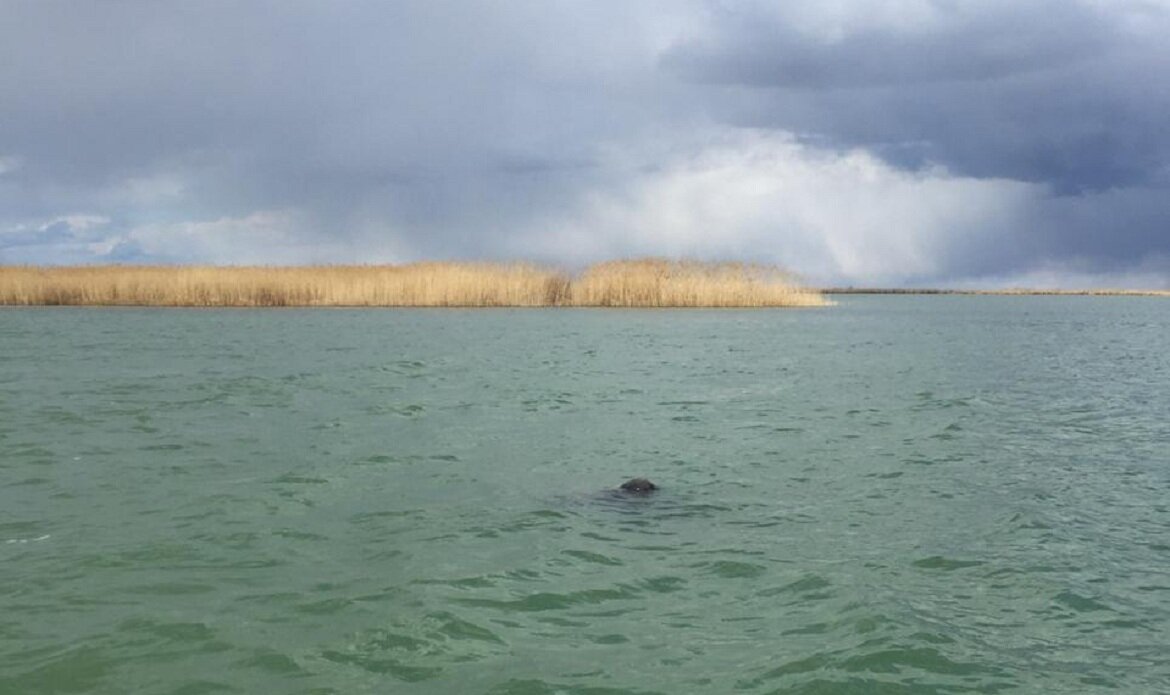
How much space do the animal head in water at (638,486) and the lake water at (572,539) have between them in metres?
0.23

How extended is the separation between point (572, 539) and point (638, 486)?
175 centimetres

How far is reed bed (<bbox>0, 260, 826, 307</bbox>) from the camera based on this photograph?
49.9 meters

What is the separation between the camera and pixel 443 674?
4812mm

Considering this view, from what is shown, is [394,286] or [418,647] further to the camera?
[394,286]

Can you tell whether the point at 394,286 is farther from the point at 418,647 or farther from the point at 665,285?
the point at 418,647

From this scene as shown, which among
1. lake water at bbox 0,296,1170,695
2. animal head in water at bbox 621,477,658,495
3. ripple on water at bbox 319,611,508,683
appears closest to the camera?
ripple on water at bbox 319,611,508,683

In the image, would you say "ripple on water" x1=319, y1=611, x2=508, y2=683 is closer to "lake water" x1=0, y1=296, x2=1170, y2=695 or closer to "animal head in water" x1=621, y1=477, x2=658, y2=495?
"lake water" x1=0, y1=296, x2=1170, y2=695

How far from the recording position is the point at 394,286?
5150cm

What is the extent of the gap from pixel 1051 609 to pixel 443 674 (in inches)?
147

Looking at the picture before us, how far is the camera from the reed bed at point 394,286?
4991 centimetres

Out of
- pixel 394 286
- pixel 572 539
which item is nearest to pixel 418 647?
pixel 572 539

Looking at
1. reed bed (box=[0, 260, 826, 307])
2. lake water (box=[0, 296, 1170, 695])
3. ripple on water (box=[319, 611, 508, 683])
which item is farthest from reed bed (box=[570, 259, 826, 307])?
ripple on water (box=[319, 611, 508, 683])

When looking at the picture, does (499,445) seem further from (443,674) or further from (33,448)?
(443,674)

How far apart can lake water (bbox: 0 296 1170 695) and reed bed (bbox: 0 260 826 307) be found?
33585 mm
